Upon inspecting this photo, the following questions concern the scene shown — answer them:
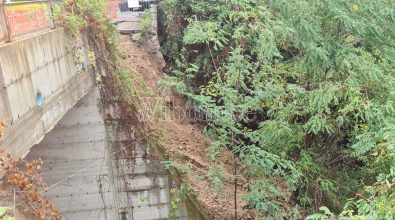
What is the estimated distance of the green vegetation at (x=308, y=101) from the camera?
5.32m

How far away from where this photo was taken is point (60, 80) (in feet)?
19.6

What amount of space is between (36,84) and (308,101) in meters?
3.86

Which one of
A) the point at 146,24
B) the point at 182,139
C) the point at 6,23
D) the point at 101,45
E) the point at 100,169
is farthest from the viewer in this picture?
the point at 146,24

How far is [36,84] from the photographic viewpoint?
5141 millimetres

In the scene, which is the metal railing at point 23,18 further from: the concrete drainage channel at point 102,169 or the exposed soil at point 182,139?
the exposed soil at point 182,139

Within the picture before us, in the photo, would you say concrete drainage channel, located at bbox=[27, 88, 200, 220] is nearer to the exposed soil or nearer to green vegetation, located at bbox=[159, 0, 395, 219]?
the exposed soil

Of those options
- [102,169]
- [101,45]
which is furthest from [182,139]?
[101,45]

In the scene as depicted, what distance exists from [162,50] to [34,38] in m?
5.70

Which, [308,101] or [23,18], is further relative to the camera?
[308,101]

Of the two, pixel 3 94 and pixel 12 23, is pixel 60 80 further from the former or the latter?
pixel 3 94

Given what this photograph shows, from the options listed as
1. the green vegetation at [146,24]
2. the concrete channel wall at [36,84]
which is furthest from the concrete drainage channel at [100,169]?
the green vegetation at [146,24]

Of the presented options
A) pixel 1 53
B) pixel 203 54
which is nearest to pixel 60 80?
pixel 1 53

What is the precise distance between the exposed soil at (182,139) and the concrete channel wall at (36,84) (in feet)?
4.35

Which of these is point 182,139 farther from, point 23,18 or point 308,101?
point 23,18
